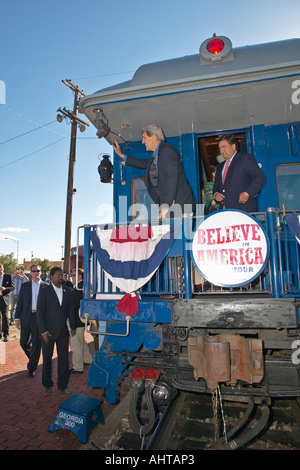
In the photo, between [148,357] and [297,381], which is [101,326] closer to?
[148,357]

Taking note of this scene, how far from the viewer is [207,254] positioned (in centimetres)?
309

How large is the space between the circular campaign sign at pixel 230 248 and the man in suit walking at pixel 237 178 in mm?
661

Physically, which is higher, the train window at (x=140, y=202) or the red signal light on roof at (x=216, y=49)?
the red signal light on roof at (x=216, y=49)

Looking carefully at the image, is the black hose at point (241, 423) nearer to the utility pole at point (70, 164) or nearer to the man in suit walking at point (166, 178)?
the man in suit walking at point (166, 178)

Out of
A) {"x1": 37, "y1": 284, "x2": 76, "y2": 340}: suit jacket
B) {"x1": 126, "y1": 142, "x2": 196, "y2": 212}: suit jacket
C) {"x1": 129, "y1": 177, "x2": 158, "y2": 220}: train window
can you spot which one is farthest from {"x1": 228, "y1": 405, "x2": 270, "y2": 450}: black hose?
{"x1": 129, "y1": 177, "x2": 158, "y2": 220}: train window

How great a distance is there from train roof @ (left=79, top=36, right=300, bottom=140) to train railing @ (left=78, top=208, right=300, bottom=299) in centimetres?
177

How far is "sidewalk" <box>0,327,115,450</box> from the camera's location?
11.2 feet

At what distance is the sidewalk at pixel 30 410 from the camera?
11.2 feet

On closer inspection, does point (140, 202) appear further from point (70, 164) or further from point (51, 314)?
point (70, 164)

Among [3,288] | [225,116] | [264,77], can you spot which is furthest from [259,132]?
[3,288]

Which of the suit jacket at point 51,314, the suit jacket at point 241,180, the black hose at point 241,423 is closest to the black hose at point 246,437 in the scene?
the black hose at point 241,423

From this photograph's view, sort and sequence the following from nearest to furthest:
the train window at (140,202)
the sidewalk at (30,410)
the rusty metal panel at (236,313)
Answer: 1. the rusty metal panel at (236,313)
2. the sidewalk at (30,410)
3. the train window at (140,202)

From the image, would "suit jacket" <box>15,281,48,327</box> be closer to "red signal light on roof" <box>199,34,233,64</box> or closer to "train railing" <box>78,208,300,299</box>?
"train railing" <box>78,208,300,299</box>
